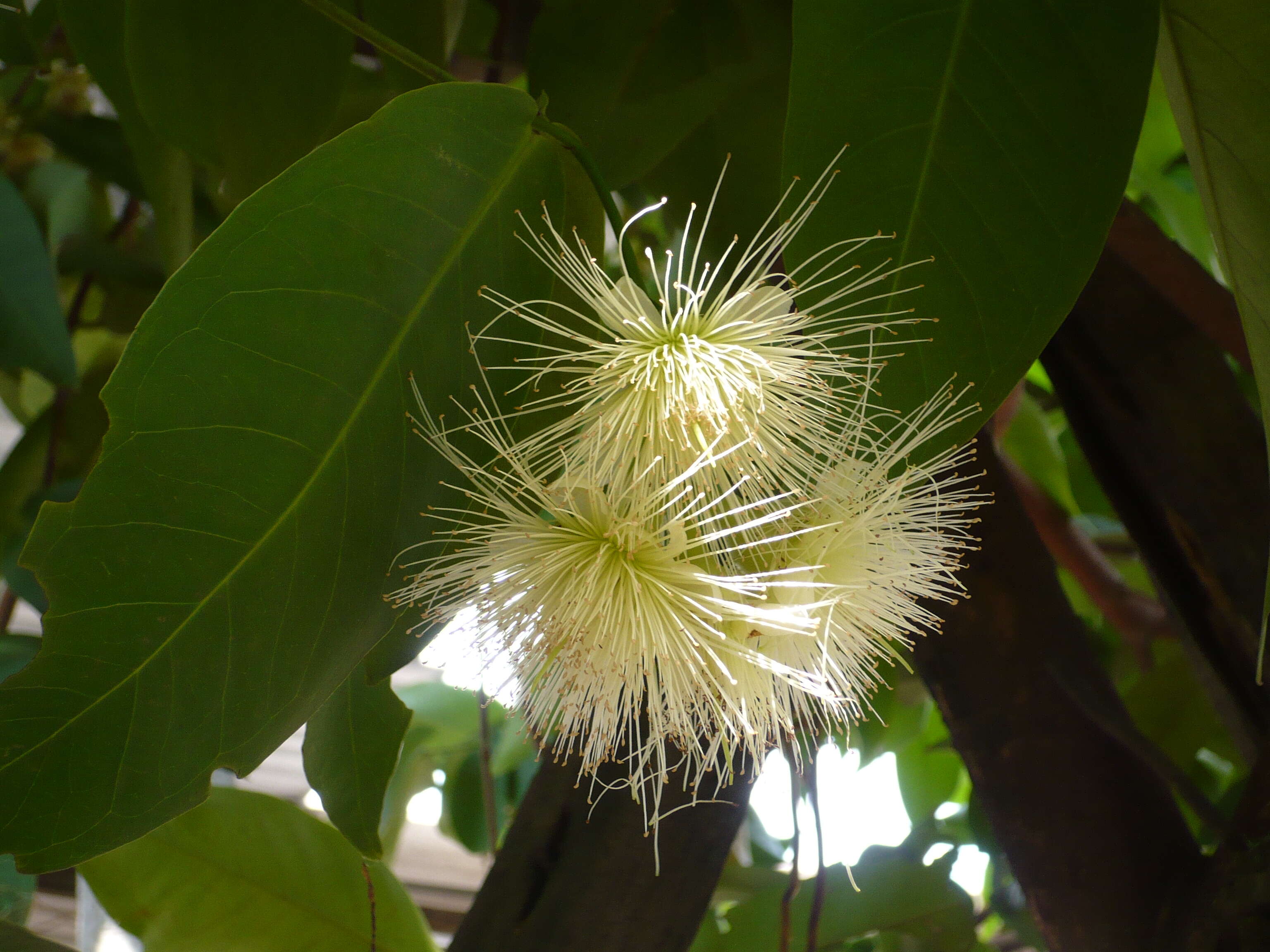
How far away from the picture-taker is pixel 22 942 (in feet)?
1.78

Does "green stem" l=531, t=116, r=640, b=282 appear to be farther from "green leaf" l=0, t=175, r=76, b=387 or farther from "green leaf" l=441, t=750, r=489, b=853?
"green leaf" l=441, t=750, r=489, b=853

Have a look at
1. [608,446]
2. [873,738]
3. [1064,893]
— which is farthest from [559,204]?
[873,738]

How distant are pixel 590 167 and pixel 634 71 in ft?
0.78

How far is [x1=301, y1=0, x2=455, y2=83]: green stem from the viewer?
47cm

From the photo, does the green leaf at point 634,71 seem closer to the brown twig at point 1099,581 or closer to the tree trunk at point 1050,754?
the tree trunk at point 1050,754

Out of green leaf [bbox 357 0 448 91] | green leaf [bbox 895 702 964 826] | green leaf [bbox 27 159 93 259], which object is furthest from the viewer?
green leaf [bbox 895 702 964 826]

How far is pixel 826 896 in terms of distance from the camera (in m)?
0.83

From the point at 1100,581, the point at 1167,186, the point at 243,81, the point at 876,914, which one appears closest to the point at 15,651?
the point at 243,81

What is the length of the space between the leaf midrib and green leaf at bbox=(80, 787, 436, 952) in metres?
0.34

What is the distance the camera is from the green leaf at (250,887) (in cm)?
67

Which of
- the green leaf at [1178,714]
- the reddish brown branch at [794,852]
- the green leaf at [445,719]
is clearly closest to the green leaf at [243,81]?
the reddish brown branch at [794,852]

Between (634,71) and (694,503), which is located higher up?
(634,71)

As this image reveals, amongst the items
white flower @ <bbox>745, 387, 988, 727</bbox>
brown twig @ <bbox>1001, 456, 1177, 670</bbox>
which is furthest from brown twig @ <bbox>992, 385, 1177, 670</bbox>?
white flower @ <bbox>745, 387, 988, 727</bbox>

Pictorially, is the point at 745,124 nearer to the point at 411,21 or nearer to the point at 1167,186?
the point at 411,21
